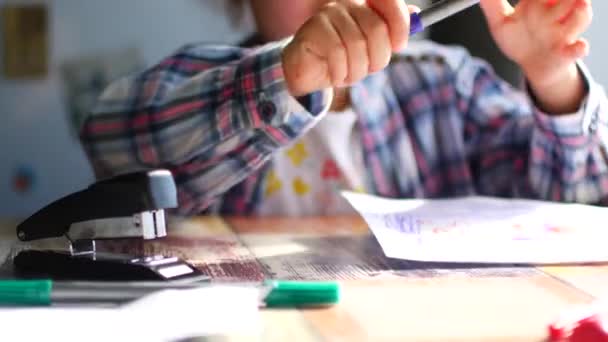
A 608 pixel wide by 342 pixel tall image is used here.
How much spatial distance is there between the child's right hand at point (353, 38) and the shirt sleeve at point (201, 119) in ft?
0.27

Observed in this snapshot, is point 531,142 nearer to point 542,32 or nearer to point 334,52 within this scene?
point 542,32

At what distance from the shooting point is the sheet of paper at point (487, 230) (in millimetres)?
510

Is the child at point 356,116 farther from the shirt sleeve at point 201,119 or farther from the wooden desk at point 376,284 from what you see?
the wooden desk at point 376,284

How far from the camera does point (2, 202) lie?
1093 mm

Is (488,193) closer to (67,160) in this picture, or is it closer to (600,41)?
(600,41)

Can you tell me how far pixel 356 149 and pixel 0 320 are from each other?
63 centimetres

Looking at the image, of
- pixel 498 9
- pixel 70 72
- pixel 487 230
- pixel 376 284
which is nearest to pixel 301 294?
pixel 376 284

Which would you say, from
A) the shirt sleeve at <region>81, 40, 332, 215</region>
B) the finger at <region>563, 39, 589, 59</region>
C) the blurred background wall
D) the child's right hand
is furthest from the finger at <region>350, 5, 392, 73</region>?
the blurred background wall

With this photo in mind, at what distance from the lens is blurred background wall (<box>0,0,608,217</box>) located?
108 centimetres

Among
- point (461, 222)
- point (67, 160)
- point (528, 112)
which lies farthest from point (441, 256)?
point (67, 160)

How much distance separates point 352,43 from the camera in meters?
0.58

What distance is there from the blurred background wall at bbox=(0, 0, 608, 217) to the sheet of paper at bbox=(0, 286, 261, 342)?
0.73 meters

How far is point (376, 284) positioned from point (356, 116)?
516 mm

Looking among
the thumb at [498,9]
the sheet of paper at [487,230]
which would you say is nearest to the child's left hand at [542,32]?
the thumb at [498,9]
